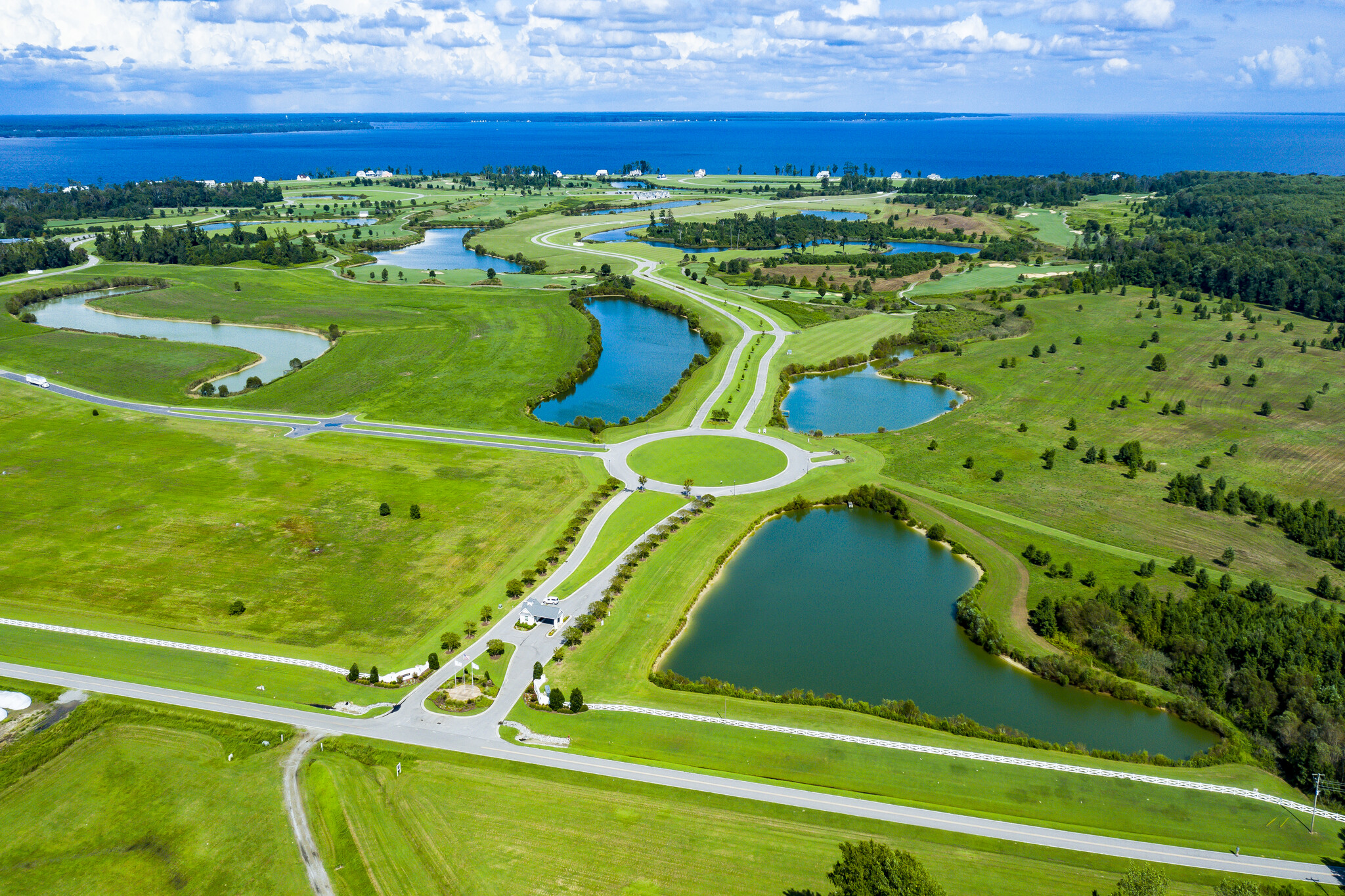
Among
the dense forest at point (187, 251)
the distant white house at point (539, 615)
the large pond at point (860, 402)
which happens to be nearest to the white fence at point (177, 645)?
the distant white house at point (539, 615)

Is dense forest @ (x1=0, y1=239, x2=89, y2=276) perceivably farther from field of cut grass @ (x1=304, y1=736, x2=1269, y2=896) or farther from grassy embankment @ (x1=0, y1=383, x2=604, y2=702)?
field of cut grass @ (x1=304, y1=736, x2=1269, y2=896)

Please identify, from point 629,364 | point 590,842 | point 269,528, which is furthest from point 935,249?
point 590,842

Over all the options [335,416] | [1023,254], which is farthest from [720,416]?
[1023,254]

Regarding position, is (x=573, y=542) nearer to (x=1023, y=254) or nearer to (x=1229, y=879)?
(x=1229, y=879)

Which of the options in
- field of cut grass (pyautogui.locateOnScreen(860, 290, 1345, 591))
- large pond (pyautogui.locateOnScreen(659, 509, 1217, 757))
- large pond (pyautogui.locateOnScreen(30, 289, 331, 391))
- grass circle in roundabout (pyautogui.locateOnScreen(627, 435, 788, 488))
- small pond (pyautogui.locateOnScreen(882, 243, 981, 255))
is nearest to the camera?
large pond (pyautogui.locateOnScreen(659, 509, 1217, 757))

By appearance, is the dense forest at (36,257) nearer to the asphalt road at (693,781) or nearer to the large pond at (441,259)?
the large pond at (441,259)

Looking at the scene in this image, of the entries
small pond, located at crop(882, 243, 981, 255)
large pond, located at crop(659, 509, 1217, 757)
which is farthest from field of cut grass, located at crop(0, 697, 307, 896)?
small pond, located at crop(882, 243, 981, 255)

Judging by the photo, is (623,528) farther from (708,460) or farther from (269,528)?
(269,528)

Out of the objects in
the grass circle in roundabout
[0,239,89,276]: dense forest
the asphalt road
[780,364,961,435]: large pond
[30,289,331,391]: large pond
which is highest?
[0,239,89,276]: dense forest
